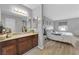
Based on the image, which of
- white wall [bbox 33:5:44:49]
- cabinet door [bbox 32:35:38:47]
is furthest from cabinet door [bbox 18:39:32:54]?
white wall [bbox 33:5:44:49]

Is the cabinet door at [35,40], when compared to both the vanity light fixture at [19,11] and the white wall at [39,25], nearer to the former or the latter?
the white wall at [39,25]

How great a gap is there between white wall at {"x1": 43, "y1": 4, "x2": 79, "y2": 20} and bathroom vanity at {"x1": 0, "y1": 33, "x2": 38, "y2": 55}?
1.89 ft

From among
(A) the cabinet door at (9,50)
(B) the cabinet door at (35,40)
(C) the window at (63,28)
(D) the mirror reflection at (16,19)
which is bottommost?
(A) the cabinet door at (9,50)

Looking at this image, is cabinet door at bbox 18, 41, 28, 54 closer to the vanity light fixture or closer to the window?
the vanity light fixture

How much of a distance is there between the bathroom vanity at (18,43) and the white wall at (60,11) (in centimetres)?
58

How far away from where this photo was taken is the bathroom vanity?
6.22 feet

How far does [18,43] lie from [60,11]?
119 cm

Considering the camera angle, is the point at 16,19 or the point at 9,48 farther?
the point at 16,19

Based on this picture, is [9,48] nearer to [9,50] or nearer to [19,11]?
[9,50]

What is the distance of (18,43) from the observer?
2.16 m

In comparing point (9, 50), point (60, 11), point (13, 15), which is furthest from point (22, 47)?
point (60, 11)

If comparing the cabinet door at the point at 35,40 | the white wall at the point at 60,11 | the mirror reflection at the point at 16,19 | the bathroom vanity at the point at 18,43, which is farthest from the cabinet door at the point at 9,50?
the white wall at the point at 60,11

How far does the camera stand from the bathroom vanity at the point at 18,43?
1895 mm

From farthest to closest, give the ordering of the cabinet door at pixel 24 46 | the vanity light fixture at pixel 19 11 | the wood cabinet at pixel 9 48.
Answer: the cabinet door at pixel 24 46, the vanity light fixture at pixel 19 11, the wood cabinet at pixel 9 48
